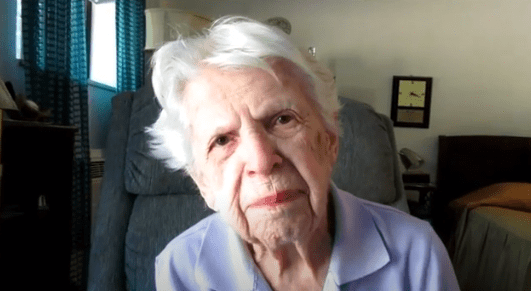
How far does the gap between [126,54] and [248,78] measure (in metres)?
1.40

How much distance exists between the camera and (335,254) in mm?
507

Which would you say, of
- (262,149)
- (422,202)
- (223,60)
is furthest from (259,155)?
(422,202)

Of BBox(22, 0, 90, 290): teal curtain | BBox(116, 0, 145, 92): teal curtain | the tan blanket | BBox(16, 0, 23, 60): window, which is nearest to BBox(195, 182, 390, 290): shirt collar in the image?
BBox(22, 0, 90, 290): teal curtain

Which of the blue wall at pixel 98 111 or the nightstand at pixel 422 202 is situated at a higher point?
the blue wall at pixel 98 111

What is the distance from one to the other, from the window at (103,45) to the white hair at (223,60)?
1250mm

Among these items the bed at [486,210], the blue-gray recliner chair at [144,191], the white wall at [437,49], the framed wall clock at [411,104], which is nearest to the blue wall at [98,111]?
the blue-gray recliner chair at [144,191]

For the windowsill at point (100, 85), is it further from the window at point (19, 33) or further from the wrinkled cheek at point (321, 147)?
the wrinkled cheek at point (321, 147)

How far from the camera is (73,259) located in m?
1.49

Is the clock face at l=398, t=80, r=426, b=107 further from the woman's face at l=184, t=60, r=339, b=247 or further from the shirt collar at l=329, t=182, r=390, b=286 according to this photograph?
the woman's face at l=184, t=60, r=339, b=247

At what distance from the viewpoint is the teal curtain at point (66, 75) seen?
1.26m

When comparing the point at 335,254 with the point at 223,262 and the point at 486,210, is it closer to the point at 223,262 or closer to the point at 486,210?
the point at 223,262

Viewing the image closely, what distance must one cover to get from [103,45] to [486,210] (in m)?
1.89

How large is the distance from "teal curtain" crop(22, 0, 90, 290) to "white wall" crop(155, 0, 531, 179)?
4.40ft

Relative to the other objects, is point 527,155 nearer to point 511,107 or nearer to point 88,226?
point 511,107
